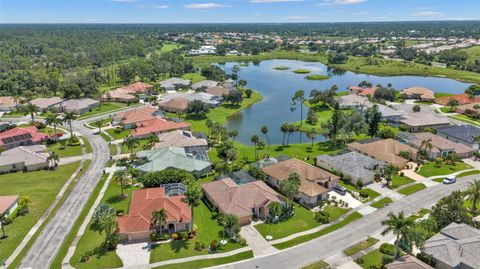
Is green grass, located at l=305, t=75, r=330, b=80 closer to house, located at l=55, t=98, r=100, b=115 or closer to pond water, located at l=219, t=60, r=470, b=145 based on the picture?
pond water, located at l=219, t=60, r=470, b=145

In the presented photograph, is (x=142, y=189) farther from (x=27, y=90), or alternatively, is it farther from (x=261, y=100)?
(x=27, y=90)

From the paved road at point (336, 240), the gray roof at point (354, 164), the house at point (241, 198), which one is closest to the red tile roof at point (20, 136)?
the house at point (241, 198)

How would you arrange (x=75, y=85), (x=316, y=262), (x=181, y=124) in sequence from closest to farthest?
(x=316, y=262) < (x=181, y=124) < (x=75, y=85)

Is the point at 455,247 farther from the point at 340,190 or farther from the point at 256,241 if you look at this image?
the point at 256,241

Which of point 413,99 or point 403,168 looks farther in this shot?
point 413,99

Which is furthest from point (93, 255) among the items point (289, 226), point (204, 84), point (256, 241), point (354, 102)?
point (204, 84)

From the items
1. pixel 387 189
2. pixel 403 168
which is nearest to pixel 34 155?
pixel 387 189

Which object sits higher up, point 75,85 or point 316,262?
point 75,85
